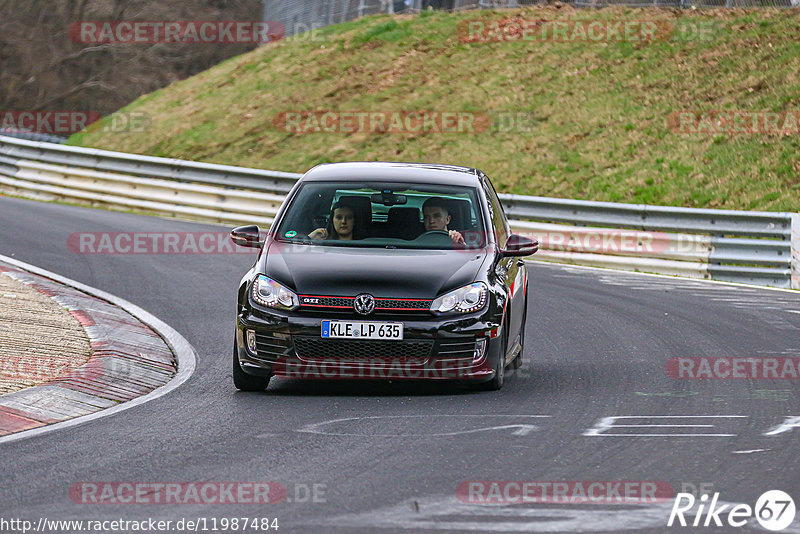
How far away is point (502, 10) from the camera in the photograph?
114 feet

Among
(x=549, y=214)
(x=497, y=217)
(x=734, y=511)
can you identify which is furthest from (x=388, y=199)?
(x=549, y=214)

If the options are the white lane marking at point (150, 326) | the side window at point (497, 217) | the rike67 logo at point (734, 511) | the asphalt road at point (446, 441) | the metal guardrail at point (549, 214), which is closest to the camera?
the rike67 logo at point (734, 511)

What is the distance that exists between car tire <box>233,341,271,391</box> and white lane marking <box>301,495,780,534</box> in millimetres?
3372

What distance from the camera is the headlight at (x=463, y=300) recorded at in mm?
8875

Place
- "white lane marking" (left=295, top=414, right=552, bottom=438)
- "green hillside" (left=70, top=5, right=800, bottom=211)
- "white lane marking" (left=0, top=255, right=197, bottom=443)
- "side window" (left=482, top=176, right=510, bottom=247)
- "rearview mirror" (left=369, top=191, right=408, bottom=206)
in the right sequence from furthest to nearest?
"green hillside" (left=70, top=5, right=800, bottom=211) → "side window" (left=482, top=176, right=510, bottom=247) → "rearview mirror" (left=369, top=191, right=408, bottom=206) → "white lane marking" (left=0, top=255, right=197, bottom=443) → "white lane marking" (left=295, top=414, right=552, bottom=438)

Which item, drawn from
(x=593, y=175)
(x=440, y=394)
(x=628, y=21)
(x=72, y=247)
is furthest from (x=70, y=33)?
(x=440, y=394)

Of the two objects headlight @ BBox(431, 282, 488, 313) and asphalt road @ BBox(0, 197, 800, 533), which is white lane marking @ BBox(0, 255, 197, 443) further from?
headlight @ BBox(431, 282, 488, 313)

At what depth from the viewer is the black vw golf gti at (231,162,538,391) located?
8.81 m

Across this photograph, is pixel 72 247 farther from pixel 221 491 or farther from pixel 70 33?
pixel 70 33

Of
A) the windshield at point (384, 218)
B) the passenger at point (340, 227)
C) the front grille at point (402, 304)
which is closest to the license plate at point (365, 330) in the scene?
the front grille at point (402, 304)

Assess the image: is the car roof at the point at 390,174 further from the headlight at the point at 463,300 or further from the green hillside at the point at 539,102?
the green hillside at the point at 539,102

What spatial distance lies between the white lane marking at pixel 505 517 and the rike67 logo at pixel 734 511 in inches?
1.4

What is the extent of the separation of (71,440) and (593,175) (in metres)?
18.8

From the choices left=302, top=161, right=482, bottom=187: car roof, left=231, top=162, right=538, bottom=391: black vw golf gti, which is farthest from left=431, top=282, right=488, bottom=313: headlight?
left=302, top=161, right=482, bottom=187: car roof
